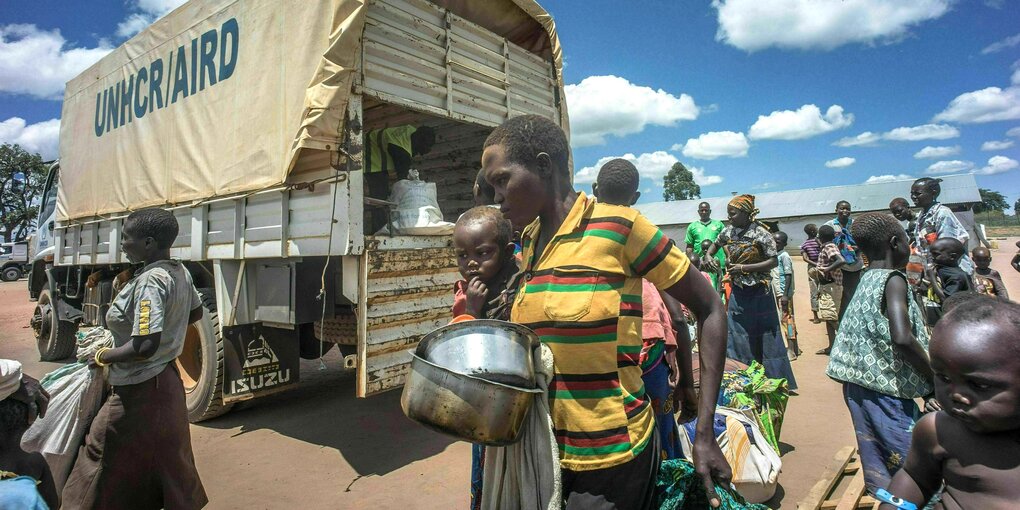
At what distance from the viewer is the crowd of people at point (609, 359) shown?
1186mm

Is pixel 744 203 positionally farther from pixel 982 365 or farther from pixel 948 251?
pixel 982 365

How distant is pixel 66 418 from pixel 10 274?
29435 mm

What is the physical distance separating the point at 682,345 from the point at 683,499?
74 centimetres

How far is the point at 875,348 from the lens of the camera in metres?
2.20

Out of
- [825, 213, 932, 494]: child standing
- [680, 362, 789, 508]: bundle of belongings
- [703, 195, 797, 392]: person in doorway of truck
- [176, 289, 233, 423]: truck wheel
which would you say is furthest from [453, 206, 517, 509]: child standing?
[176, 289, 233, 423]: truck wheel

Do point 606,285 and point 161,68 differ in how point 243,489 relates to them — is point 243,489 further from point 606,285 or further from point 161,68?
point 161,68

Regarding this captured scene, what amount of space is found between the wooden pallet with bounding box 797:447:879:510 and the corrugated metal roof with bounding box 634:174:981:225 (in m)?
26.1

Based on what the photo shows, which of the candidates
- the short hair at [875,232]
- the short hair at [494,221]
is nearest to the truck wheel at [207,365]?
the short hair at [494,221]

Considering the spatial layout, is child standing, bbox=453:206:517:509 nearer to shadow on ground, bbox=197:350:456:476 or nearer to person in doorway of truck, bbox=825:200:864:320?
shadow on ground, bbox=197:350:456:476

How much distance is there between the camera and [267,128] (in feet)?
12.3

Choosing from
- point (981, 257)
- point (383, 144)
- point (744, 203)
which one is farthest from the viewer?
point (981, 257)

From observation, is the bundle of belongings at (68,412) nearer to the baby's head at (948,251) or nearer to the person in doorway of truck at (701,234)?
the person in doorway of truck at (701,234)

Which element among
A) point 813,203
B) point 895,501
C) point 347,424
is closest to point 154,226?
point 347,424

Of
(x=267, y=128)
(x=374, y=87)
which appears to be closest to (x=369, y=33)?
(x=374, y=87)
